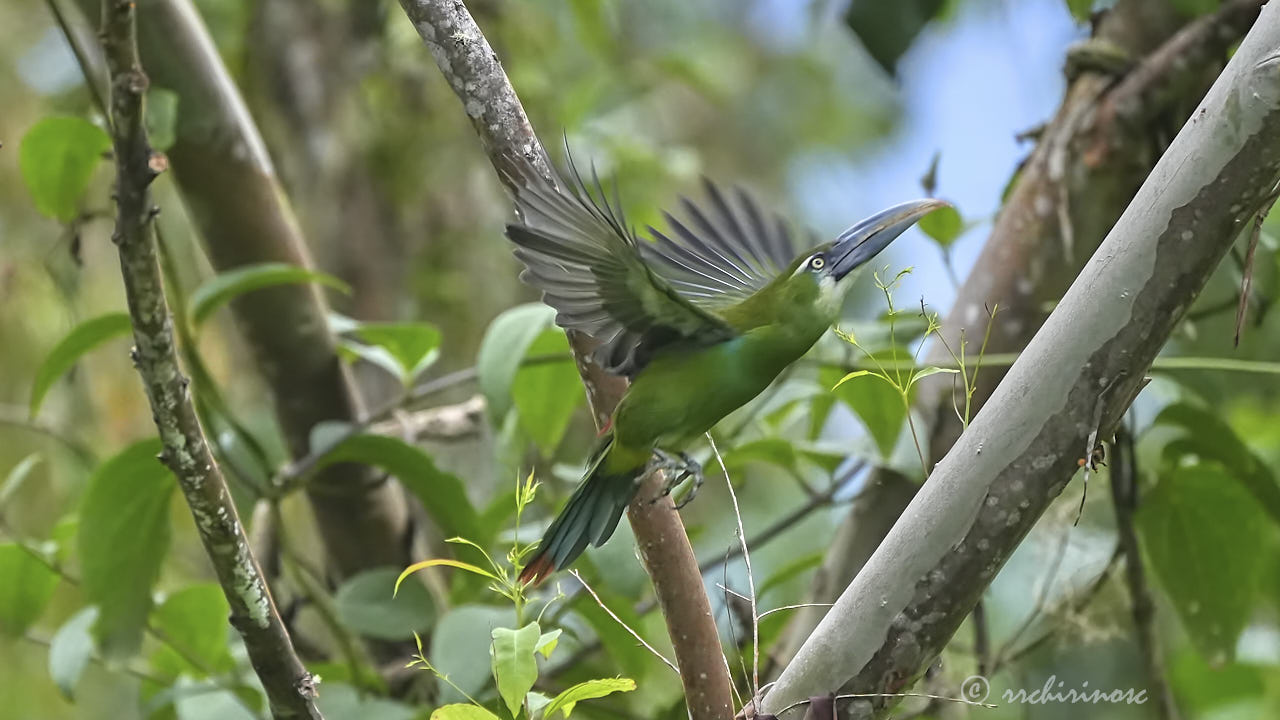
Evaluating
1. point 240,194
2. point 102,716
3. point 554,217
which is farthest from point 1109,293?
point 102,716

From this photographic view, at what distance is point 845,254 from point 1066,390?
0.32 metres

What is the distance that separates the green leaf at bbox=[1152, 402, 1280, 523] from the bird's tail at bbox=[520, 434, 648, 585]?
0.84 meters

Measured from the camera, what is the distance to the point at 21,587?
5.07 feet

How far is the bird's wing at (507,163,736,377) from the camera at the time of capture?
2.84 ft

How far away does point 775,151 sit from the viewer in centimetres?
404

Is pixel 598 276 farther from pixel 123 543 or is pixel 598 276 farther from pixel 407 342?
pixel 123 543

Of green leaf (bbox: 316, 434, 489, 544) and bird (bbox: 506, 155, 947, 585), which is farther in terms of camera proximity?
green leaf (bbox: 316, 434, 489, 544)

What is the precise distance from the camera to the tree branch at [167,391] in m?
0.74

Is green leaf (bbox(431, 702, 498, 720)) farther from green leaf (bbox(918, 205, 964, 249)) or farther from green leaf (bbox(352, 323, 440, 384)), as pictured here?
green leaf (bbox(918, 205, 964, 249))

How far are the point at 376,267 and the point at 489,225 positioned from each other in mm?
249

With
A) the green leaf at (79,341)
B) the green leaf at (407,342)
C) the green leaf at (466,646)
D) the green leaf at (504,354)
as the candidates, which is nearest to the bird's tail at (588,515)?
the green leaf at (466,646)

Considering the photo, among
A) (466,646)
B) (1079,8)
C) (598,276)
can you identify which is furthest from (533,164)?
(1079,8)

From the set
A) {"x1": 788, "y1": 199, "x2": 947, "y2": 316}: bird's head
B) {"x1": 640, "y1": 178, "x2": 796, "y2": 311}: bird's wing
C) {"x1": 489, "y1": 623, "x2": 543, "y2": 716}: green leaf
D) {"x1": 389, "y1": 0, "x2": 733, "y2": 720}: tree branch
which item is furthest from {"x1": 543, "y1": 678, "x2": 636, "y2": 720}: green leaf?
{"x1": 640, "y1": 178, "x2": 796, "y2": 311}: bird's wing

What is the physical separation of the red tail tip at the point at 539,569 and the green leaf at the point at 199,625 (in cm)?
63
